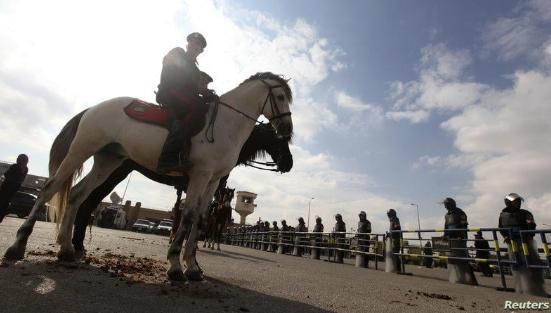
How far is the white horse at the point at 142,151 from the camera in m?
3.72

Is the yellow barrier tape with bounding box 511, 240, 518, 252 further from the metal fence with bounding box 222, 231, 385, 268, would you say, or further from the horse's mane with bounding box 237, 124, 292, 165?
the horse's mane with bounding box 237, 124, 292, 165

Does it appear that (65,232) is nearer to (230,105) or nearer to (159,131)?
(159,131)

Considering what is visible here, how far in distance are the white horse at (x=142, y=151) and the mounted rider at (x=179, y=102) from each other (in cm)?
18

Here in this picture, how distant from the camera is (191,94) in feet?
13.3

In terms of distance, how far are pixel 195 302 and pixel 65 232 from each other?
8.42 feet

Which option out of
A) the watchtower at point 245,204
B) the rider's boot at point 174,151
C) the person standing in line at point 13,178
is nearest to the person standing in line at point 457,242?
the rider's boot at point 174,151

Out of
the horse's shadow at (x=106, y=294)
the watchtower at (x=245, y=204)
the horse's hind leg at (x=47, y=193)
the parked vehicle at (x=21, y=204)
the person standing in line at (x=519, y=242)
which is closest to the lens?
the horse's shadow at (x=106, y=294)

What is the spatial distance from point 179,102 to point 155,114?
0.42m

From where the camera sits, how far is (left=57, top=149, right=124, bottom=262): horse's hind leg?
3811 millimetres

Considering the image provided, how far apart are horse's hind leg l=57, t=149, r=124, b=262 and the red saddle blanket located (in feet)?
3.17

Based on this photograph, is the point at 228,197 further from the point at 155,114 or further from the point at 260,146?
the point at 155,114

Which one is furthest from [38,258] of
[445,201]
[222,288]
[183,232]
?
[445,201]
